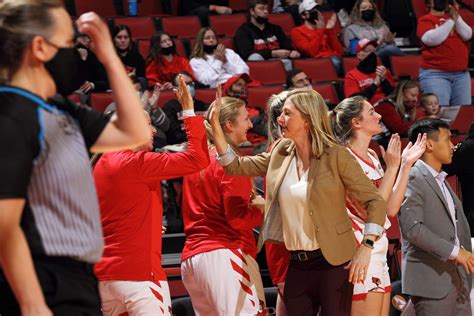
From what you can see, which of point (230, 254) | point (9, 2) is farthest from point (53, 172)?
point (230, 254)

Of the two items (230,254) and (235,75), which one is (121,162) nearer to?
(230,254)

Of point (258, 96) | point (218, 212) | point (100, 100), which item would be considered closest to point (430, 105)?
point (258, 96)

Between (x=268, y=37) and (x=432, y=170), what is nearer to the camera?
(x=432, y=170)

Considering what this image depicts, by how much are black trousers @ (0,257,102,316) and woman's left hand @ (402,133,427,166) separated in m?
2.62

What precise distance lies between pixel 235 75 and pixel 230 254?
442cm

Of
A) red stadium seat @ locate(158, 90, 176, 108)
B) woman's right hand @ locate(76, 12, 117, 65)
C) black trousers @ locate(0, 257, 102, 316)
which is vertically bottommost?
red stadium seat @ locate(158, 90, 176, 108)

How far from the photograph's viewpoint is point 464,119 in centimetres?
902

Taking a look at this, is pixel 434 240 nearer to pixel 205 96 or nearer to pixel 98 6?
pixel 205 96

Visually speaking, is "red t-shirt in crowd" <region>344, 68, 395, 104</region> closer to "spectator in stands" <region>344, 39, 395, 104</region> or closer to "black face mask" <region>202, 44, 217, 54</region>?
"spectator in stands" <region>344, 39, 395, 104</region>

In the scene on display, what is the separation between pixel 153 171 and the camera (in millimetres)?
4160

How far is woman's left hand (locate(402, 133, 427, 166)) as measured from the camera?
4754 millimetres

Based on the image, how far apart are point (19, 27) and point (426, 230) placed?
3065 mm

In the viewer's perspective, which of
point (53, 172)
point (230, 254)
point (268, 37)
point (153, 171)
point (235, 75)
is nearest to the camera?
point (53, 172)

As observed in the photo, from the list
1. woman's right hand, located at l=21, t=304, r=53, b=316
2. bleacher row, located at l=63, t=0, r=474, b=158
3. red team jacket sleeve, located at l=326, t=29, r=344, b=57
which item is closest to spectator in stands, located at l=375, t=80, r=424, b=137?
bleacher row, located at l=63, t=0, r=474, b=158
